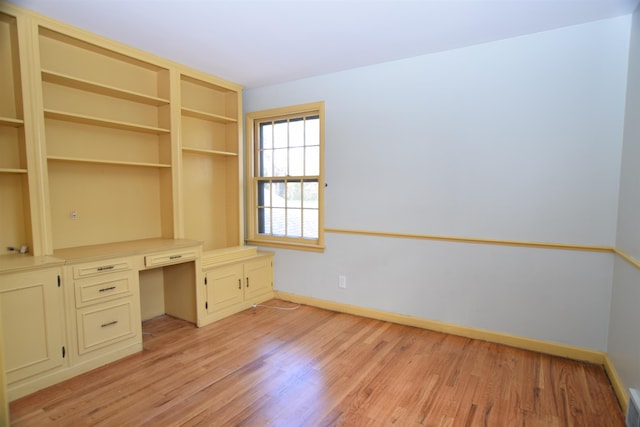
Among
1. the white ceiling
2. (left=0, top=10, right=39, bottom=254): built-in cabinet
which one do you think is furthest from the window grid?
(left=0, top=10, right=39, bottom=254): built-in cabinet

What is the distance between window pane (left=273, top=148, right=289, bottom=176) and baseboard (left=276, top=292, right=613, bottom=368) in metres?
1.50

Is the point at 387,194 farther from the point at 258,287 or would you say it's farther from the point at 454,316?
the point at 258,287

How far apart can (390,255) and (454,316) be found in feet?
2.63

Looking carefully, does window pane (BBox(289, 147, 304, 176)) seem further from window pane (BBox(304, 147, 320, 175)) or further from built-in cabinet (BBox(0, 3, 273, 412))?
built-in cabinet (BBox(0, 3, 273, 412))

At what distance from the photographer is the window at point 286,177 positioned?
3.88 m

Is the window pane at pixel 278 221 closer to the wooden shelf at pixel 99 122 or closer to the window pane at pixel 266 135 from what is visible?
the window pane at pixel 266 135

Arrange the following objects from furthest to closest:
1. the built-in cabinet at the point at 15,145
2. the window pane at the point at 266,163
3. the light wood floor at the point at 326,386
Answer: the window pane at the point at 266,163
the built-in cabinet at the point at 15,145
the light wood floor at the point at 326,386

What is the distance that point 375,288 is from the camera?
11.6 ft

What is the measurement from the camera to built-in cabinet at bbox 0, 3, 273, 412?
236 centimetres

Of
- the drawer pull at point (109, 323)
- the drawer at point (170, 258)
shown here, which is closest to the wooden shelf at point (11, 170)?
the drawer at point (170, 258)

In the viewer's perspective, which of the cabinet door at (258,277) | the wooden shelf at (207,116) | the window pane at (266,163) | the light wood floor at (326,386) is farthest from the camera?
the window pane at (266,163)

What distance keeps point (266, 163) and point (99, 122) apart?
6.04 ft

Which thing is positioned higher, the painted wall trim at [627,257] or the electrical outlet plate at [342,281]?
the painted wall trim at [627,257]

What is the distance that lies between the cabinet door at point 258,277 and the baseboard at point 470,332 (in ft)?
1.20
